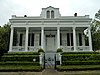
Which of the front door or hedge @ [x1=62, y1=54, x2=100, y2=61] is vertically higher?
the front door

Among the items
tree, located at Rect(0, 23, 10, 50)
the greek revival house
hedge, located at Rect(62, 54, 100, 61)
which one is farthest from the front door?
tree, located at Rect(0, 23, 10, 50)

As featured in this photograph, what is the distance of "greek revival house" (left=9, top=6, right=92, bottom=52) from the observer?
2581 centimetres

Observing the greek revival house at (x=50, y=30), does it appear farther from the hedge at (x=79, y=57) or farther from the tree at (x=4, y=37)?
the tree at (x=4, y=37)

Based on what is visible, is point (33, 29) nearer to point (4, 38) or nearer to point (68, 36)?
point (68, 36)

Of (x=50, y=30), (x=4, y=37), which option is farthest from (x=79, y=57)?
(x=4, y=37)


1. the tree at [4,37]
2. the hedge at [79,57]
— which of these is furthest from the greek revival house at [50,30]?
the tree at [4,37]

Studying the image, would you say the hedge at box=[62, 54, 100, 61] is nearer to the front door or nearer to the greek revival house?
the greek revival house

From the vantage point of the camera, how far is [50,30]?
28.7 m

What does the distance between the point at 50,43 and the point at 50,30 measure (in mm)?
2395

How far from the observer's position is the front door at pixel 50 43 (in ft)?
92.9

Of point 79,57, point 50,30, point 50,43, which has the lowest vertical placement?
point 79,57

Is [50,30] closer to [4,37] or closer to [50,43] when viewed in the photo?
[50,43]

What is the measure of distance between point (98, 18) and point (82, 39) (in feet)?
30.3

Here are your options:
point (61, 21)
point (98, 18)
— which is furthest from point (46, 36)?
point (98, 18)
